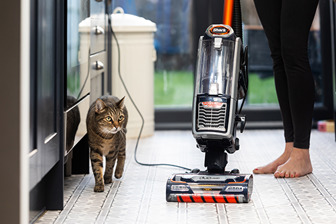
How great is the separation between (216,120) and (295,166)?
0.53 meters

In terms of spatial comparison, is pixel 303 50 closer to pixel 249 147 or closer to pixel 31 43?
pixel 249 147

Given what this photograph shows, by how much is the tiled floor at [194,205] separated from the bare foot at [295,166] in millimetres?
33

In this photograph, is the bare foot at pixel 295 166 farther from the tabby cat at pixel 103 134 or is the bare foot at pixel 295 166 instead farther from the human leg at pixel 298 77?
the tabby cat at pixel 103 134

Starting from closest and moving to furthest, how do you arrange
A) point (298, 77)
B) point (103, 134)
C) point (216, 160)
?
point (216, 160) < point (103, 134) < point (298, 77)

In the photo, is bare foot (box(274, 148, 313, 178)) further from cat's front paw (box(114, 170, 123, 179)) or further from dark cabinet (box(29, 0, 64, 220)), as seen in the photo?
dark cabinet (box(29, 0, 64, 220))

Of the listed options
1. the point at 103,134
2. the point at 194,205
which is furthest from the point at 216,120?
the point at 103,134

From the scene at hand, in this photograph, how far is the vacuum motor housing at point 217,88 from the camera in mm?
2062

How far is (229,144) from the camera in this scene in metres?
2.12

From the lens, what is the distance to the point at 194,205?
2.04 m

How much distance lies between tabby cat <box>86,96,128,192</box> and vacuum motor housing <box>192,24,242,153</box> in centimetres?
34

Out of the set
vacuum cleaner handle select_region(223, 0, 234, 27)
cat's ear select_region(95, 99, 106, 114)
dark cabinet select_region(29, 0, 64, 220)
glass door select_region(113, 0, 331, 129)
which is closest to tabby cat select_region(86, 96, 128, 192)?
cat's ear select_region(95, 99, 106, 114)

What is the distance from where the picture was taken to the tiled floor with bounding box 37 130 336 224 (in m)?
1.90

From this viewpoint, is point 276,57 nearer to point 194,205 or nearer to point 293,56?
point 293,56

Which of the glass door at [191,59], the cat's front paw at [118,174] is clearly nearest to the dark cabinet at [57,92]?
the cat's front paw at [118,174]
